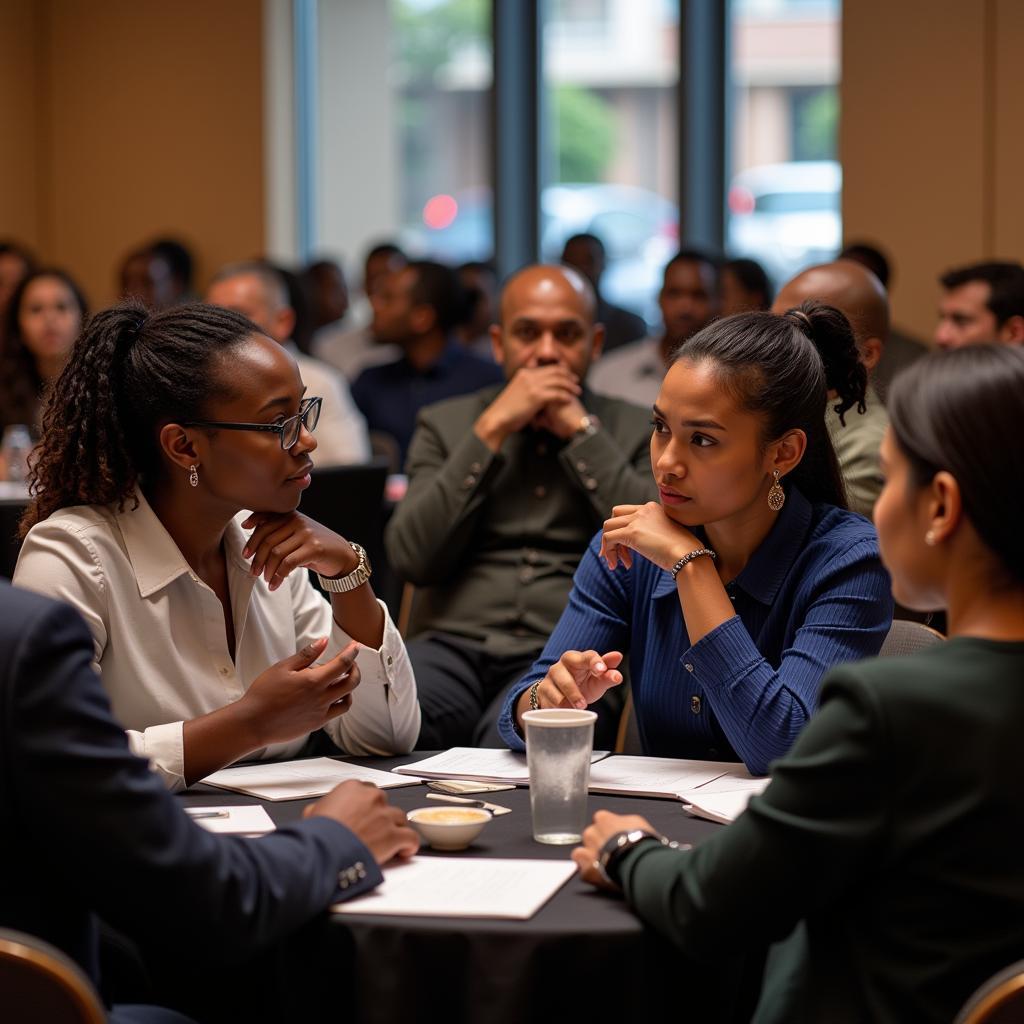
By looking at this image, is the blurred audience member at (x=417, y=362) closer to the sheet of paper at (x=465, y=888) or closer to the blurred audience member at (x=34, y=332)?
the blurred audience member at (x=34, y=332)

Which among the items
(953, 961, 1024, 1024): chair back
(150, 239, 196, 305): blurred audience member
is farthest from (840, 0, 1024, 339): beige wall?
(953, 961, 1024, 1024): chair back

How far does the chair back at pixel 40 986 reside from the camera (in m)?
1.26

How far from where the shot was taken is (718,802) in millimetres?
1893

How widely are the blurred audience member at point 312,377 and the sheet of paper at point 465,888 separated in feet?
12.5

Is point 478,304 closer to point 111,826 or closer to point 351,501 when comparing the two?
point 351,501

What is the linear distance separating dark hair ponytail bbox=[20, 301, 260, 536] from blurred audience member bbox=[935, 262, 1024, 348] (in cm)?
320

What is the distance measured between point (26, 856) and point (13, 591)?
258 mm

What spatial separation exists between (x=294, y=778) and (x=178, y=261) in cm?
689

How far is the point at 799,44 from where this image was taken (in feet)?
24.8

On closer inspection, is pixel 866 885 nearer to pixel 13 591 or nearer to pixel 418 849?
pixel 418 849

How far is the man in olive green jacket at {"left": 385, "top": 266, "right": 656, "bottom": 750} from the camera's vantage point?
11.3ft

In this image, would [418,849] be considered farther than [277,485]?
No

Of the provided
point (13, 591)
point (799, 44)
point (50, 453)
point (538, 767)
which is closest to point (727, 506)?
point (538, 767)

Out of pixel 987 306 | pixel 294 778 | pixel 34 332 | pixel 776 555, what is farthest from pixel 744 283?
pixel 294 778
